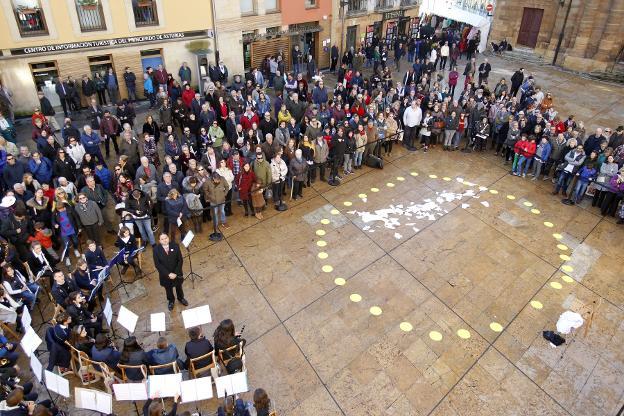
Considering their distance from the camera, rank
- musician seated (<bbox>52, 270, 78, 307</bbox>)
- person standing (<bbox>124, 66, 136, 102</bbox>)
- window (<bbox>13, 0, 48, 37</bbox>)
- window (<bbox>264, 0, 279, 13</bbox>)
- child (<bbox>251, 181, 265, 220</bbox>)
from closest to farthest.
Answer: musician seated (<bbox>52, 270, 78, 307</bbox>) < child (<bbox>251, 181, 265, 220</bbox>) < window (<bbox>13, 0, 48, 37</bbox>) < person standing (<bbox>124, 66, 136, 102</bbox>) < window (<bbox>264, 0, 279, 13</bbox>)

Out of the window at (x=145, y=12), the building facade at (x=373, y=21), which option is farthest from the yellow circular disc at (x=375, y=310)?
the building facade at (x=373, y=21)

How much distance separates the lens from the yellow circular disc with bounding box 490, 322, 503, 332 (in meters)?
8.69

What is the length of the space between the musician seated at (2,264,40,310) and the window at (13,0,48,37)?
11.5 m

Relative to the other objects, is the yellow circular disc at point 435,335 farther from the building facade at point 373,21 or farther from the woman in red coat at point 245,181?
the building facade at point 373,21

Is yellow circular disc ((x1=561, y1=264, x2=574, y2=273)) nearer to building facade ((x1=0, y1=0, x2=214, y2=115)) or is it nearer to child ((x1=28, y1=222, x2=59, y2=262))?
child ((x1=28, y1=222, x2=59, y2=262))

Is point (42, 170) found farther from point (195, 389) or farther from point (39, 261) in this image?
point (195, 389)

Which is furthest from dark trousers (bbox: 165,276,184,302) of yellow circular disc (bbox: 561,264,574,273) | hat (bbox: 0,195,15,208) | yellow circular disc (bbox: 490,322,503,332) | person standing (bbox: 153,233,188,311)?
yellow circular disc (bbox: 561,264,574,273)

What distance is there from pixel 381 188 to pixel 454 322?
18.0 ft

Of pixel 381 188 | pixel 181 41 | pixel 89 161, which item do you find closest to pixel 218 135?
pixel 89 161

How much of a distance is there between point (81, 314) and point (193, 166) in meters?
4.45

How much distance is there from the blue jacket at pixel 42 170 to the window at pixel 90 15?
26.9 ft

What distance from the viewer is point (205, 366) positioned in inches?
281

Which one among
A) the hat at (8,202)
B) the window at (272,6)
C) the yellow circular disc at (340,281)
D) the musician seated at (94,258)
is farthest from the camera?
the window at (272,6)

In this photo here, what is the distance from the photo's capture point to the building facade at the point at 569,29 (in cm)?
2319
